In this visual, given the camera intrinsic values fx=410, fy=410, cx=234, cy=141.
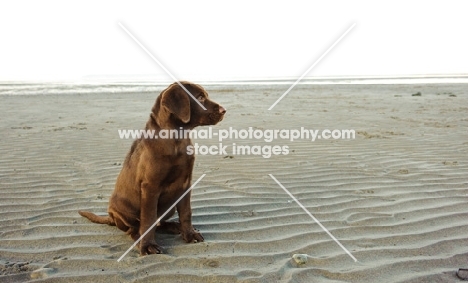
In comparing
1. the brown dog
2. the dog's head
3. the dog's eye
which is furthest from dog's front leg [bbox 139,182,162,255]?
the dog's eye

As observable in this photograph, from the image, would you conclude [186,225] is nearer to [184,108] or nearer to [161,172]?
[161,172]

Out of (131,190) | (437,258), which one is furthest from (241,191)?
(437,258)

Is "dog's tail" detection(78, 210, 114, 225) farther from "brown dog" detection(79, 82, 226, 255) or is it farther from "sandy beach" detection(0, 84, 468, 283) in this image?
"brown dog" detection(79, 82, 226, 255)

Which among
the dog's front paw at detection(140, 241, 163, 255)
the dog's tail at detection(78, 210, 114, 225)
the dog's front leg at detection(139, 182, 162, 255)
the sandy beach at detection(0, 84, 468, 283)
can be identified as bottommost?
the sandy beach at detection(0, 84, 468, 283)

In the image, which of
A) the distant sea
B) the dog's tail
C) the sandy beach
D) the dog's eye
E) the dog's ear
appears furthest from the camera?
the distant sea

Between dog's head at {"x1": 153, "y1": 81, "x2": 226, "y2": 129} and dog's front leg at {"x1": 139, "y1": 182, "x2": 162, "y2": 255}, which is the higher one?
dog's head at {"x1": 153, "y1": 81, "x2": 226, "y2": 129}

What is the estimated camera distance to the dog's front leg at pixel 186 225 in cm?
366

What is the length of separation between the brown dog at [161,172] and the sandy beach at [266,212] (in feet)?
0.66

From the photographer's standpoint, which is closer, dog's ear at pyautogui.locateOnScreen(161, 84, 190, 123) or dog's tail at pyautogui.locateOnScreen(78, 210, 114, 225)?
dog's ear at pyautogui.locateOnScreen(161, 84, 190, 123)

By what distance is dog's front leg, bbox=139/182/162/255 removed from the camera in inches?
136

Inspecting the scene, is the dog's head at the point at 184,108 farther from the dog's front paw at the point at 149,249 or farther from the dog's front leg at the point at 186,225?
the dog's front paw at the point at 149,249

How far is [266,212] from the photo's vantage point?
437 centimetres

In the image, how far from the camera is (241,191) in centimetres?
506

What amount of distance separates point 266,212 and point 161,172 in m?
1.43
